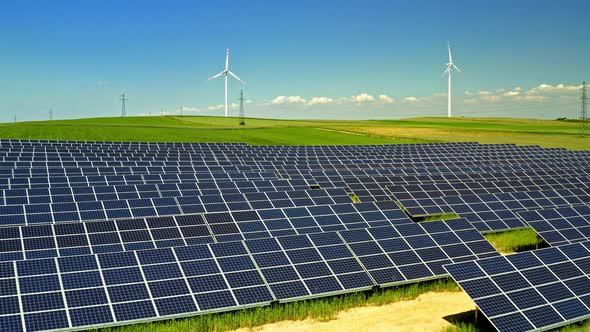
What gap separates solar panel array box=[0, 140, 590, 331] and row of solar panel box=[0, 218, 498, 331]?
0.14 ft

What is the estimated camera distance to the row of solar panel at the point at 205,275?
13992 mm

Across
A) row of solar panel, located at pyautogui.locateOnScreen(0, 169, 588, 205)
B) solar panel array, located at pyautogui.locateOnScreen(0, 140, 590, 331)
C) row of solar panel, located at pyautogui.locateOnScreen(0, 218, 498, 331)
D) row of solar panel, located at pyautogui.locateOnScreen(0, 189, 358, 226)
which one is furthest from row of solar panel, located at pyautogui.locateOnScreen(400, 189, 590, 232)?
row of solar panel, located at pyautogui.locateOnScreen(0, 218, 498, 331)

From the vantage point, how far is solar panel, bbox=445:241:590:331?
46.2 ft

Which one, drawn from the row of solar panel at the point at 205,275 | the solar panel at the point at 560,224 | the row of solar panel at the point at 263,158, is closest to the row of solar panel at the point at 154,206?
the row of solar panel at the point at 205,275

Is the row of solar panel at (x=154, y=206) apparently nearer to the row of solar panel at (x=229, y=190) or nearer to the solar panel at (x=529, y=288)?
the row of solar panel at (x=229, y=190)

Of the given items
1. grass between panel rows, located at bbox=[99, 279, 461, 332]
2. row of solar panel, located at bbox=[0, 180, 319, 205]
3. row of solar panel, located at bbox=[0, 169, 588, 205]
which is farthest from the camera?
row of solar panel, located at bbox=[0, 169, 588, 205]

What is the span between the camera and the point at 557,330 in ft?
46.3

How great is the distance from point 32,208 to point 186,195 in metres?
8.22

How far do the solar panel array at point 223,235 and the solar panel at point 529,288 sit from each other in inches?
126

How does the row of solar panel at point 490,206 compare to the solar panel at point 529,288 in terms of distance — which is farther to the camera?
the row of solar panel at point 490,206

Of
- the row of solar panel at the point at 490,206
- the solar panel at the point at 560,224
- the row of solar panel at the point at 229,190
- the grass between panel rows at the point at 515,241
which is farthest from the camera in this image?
the row of solar panel at the point at 229,190

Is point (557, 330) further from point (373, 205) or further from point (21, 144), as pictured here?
point (21, 144)

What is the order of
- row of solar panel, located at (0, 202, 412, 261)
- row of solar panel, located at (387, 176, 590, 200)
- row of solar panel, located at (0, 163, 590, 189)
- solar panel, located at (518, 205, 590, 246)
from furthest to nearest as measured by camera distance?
row of solar panel, located at (0, 163, 590, 189) → row of solar panel, located at (387, 176, 590, 200) → solar panel, located at (518, 205, 590, 246) → row of solar panel, located at (0, 202, 412, 261)

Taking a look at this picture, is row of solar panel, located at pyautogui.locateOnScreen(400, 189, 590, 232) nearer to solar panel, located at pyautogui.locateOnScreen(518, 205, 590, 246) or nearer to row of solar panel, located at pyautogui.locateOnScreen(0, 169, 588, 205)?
solar panel, located at pyautogui.locateOnScreen(518, 205, 590, 246)
